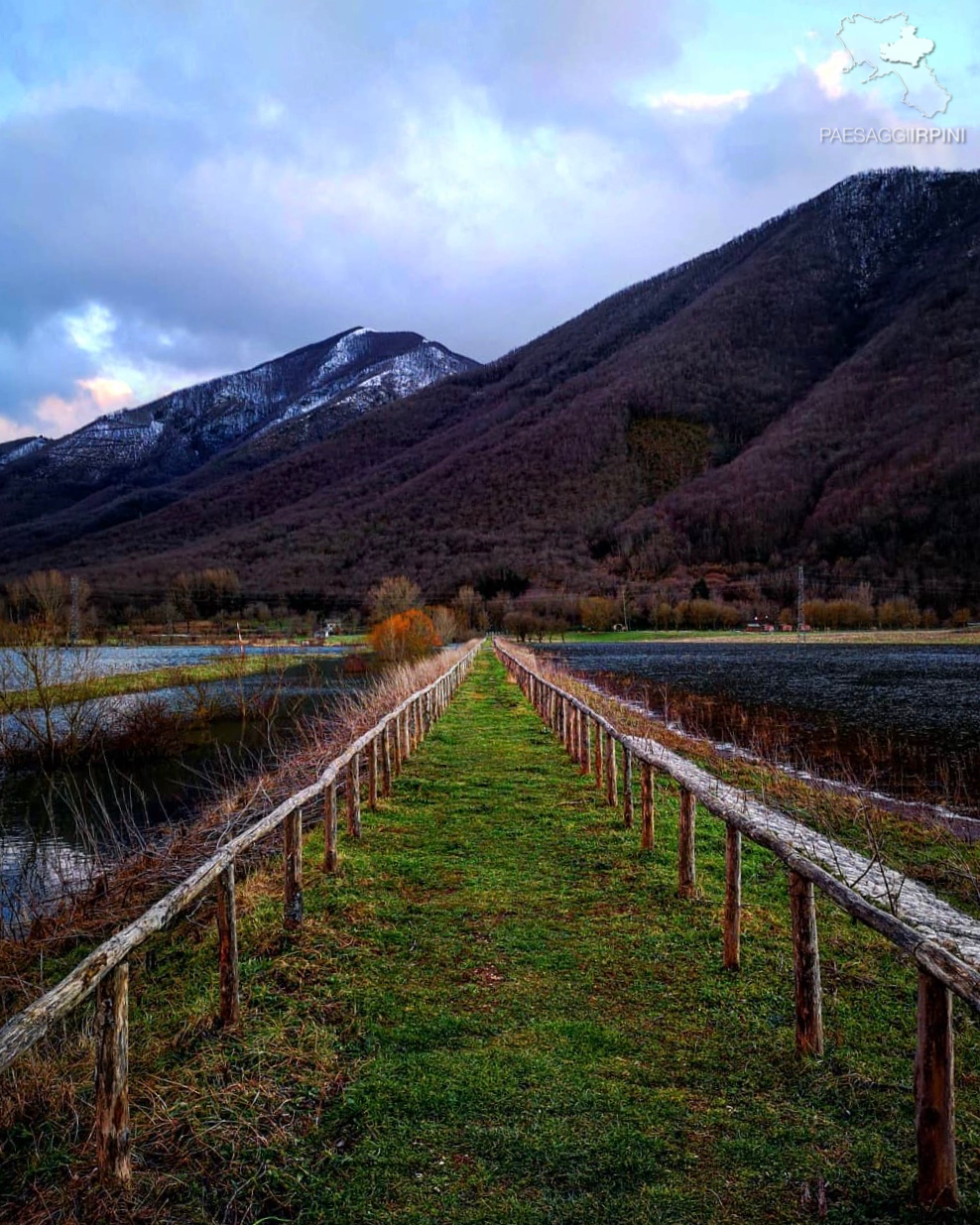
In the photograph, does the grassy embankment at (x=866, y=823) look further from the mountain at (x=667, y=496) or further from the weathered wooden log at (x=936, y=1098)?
the mountain at (x=667, y=496)

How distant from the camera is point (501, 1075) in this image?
393 centimetres

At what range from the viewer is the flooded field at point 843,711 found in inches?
626

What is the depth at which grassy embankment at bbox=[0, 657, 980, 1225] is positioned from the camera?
3.13 metres

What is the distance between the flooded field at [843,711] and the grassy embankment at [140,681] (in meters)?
15.5

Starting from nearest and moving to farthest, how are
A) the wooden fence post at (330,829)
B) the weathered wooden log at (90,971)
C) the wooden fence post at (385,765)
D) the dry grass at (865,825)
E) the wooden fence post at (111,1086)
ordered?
the weathered wooden log at (90,971), the wooden fence post at (111,1086), the wooden fence post at (330,829), the dry grass at (865,825), the wooden fence post at (385,765)

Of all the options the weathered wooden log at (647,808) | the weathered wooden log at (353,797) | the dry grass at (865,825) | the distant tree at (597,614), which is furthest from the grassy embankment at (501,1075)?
the distant tree at (597,614)

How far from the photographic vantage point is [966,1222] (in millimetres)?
2871

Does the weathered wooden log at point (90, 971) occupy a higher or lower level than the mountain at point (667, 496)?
lower

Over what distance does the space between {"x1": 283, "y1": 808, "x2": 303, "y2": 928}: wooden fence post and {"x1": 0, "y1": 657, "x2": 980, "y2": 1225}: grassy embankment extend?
7.1 inches

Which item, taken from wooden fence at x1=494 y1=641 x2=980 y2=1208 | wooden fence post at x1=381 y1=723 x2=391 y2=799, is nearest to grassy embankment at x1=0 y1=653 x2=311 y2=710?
wooden fence post at x1=381 y1=723 x2=391 y2=799

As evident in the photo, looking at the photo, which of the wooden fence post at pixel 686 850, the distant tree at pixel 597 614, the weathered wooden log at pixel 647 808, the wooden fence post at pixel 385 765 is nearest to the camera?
the wooden fence post at pixel 686 850

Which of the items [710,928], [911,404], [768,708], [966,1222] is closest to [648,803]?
[710,928]

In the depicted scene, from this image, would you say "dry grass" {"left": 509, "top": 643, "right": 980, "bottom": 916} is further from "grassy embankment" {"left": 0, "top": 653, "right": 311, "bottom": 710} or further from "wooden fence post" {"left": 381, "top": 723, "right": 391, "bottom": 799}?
"grassy embankment" {"left": 0, "top": 653, "right": 311, "bottom": 710}

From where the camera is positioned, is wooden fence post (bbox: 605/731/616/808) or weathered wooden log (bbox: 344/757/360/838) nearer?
weathered wooden log (bbox: 344/757/360/838)
